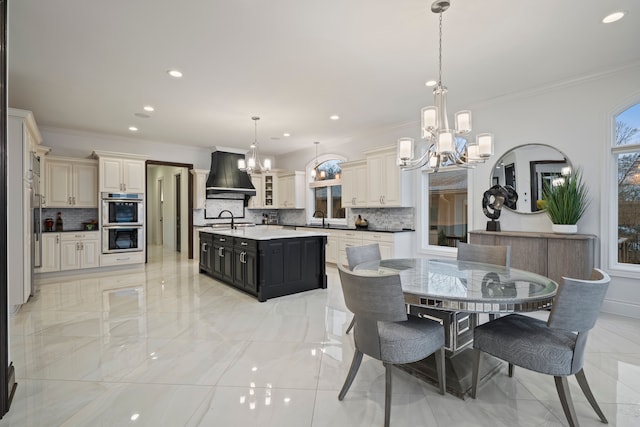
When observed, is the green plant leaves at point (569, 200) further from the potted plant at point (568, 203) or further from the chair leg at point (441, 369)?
the chair leg at point (441, 369)

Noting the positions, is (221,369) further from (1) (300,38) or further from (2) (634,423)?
(1) (300,38)

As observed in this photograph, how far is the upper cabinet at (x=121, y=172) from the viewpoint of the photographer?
5.92 metres

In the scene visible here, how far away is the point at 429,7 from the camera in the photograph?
246 centimetres

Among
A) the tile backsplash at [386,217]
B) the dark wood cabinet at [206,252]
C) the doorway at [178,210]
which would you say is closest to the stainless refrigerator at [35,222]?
the dark wood cabinet at [206,252]

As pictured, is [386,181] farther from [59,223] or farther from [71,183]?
[59,223]

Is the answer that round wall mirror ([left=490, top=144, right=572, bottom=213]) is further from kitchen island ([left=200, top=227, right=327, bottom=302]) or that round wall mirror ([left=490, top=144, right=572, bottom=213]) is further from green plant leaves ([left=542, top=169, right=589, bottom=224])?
kitchen island ([left=200, top=227, right=327, bottom=302])

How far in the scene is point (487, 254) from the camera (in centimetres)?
310

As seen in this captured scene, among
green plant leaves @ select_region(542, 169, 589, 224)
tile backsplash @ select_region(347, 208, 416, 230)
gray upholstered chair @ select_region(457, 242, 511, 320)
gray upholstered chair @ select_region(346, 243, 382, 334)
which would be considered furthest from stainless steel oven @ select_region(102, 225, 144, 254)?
green plant leaves @ select_region(542, 169, 589, 224)

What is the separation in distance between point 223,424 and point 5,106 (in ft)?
7.87

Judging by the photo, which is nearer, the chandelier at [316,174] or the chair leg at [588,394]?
the chair leg at [588,394]

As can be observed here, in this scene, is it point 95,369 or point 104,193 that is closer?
point 95,369

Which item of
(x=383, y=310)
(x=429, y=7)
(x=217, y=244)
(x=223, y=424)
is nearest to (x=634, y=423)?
(x=383, y=310)

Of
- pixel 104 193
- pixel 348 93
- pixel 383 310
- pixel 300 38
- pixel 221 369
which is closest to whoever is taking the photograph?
pixel 383 310

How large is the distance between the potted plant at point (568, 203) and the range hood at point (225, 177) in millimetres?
6230
